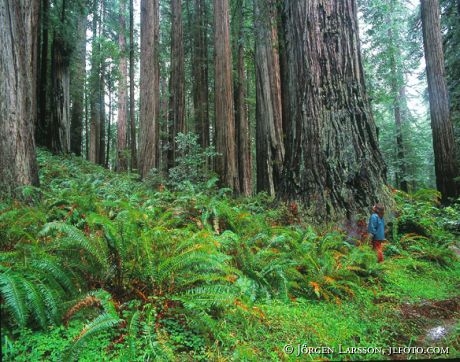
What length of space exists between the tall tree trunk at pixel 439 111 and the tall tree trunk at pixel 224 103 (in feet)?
19.6

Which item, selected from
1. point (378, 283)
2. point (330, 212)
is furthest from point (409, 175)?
point (378, 283)

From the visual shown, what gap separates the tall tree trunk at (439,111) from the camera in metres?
9.53

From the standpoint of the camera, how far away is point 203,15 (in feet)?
56.3

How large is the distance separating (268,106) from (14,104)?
7167 mm

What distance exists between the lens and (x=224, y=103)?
10797mm

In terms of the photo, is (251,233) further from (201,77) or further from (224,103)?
(201,77)

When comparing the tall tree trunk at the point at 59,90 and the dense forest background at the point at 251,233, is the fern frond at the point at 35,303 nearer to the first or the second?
the dense forest background at the point at 251,233

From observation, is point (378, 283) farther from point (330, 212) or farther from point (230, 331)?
point (230, 331)

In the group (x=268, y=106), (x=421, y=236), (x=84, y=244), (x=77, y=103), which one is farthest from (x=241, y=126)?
(x=84, y=244)

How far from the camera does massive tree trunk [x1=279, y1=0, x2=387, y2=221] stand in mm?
5250

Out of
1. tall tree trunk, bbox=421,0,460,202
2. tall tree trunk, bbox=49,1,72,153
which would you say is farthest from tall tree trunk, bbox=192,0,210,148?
tall tree trunk, bbox=421,0,460,202

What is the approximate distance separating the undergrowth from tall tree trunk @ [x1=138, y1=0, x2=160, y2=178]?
262 inches

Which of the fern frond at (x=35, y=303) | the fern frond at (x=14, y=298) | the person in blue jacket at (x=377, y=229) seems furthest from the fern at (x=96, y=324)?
the person in blue jacket at (x=377, y=229)

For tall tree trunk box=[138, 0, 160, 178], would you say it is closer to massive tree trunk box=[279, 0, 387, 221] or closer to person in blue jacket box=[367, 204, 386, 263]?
massive tree trunk box=[279, 0, 387, 221]
